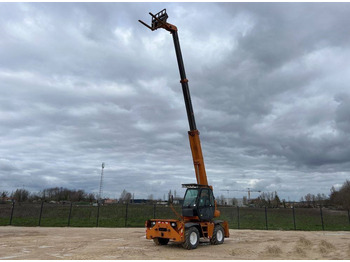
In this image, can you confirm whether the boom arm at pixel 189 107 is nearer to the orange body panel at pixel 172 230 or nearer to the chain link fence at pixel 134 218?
the orange body panel at pixel 172 230

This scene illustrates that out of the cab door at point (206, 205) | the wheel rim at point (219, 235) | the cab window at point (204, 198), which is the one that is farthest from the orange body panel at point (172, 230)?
the cab window at point (204, 198)

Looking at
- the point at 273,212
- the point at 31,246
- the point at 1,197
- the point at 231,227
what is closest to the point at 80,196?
the point at 1,197

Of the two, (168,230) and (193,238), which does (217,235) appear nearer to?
(193,238)

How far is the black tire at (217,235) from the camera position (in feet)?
48.5

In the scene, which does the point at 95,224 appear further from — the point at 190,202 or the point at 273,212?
the point at 273,212

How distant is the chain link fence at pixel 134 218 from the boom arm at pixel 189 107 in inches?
574

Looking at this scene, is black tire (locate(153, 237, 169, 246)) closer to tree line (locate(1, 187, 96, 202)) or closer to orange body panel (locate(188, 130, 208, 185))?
orange body panel (locate(188, 130, 208, 185))

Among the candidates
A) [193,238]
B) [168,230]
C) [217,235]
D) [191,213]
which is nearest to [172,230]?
[168,230]

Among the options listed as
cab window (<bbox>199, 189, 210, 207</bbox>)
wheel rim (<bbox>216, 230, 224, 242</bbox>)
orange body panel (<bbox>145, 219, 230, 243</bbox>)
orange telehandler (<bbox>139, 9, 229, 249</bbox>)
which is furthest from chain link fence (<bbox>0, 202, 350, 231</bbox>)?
cab window (<bbox>199, 189, 210, 207</bbox>)

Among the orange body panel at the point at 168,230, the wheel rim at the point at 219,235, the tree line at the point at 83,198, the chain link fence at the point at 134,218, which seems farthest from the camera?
the tree line at the point at 83,198

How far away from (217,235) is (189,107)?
6.88m

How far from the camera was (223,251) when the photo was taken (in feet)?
41.9

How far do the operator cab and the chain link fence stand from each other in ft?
48.7

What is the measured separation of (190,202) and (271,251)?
13.7ft
